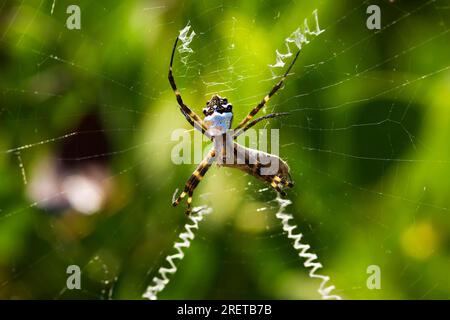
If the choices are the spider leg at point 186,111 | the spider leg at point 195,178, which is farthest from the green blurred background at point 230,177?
the spider leg at point 195,178

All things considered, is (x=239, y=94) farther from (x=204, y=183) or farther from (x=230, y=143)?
(x=204, y=183)

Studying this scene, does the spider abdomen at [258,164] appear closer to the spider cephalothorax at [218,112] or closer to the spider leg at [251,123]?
the spider leg at [251,123]

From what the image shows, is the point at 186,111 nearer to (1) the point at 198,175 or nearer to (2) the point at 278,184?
(1) the point at 198,175

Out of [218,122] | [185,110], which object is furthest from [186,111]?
[218,122]

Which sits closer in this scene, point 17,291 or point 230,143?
point 17,291

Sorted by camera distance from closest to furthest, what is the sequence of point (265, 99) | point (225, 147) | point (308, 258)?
point (308, 258) → point (265, 99) → point (225, 147)

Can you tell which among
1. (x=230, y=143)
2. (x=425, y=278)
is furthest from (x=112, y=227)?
(x=425, y=278)
